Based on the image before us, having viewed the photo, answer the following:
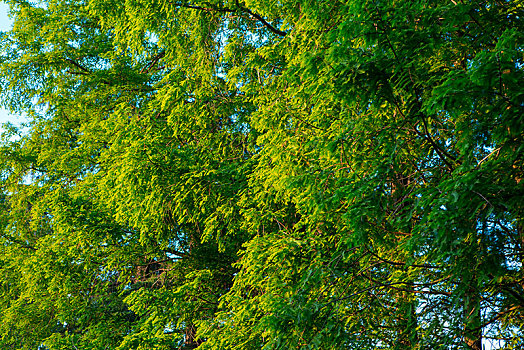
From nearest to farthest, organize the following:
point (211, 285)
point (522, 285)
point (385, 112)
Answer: point (522, 285), point (385, 112), point (211, 285)

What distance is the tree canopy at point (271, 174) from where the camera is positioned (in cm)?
416

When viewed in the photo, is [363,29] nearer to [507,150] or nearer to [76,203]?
[507,150]

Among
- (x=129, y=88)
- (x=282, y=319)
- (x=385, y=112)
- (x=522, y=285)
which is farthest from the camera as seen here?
(x=129, y=88)

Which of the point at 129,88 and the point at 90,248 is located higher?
the point at 129,88

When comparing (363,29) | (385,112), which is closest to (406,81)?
(363,29)

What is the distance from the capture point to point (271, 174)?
6457 millimetres

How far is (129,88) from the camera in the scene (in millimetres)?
9734

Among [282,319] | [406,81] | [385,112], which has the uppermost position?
[385,112]

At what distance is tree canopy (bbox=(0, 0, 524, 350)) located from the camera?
416cm

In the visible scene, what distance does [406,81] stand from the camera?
4516 millimetres

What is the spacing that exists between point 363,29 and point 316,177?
1.66 meters

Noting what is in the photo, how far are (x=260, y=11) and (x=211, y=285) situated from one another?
4796 mm

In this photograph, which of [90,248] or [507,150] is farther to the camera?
[90,248]

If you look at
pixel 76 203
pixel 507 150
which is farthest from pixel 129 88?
pixel 507 150
